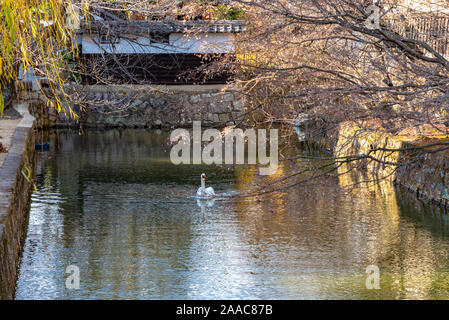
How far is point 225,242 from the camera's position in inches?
412

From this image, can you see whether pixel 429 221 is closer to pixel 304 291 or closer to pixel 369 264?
pixel 369 264

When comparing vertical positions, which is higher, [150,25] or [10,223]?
[150,25]

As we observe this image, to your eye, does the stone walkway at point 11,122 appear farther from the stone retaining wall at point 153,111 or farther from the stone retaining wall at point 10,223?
the stone retaining wall at point 153,111

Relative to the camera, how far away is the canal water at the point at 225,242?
8492mm

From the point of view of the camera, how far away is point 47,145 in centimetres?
2072

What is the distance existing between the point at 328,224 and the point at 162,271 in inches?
139

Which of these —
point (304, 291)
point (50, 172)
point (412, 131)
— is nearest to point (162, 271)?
point (304, 291)

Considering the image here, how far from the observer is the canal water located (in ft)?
27.9
